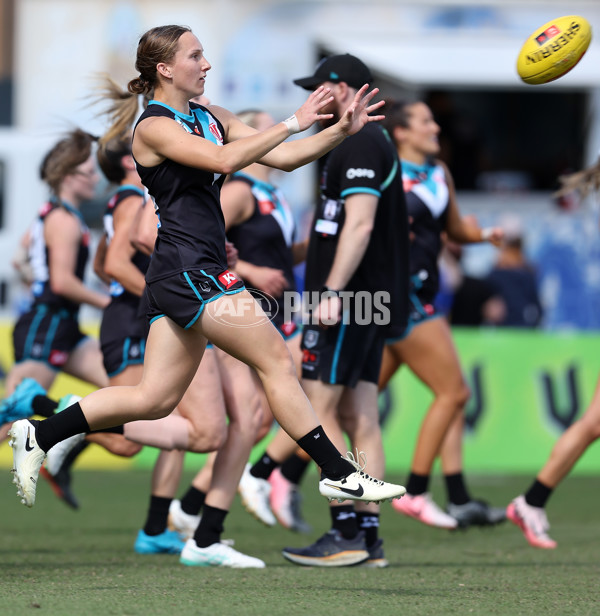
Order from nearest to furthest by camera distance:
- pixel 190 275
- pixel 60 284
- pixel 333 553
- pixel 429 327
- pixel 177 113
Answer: pixel 190 275, pixel 177 113, pixel 333 553, pixel 60 284, pixel 429 327

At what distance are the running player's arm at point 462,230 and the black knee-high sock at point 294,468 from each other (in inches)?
66.6

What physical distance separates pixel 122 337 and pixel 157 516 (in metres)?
0.95

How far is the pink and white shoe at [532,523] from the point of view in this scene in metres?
6.57

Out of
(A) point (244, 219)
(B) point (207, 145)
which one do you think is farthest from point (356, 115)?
(A) point (244, 219)

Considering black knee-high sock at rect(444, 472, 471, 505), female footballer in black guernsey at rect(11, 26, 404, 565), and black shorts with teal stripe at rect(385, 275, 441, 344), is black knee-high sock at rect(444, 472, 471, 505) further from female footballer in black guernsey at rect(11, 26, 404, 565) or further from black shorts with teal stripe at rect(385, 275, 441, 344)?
female footballer in black guernsey at rect(11, 26, 404, 565)

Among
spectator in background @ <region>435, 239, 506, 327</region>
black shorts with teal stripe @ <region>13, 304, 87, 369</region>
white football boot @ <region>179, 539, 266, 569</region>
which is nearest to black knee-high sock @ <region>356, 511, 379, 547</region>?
white football boot @ <region>179, 539, 266, 569</region>

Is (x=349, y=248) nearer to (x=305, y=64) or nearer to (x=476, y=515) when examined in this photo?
(x=476, y=515)

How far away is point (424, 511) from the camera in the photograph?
7250mm

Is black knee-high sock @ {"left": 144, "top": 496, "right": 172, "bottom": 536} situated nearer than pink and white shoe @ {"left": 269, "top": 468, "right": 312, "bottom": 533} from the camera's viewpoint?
Yes

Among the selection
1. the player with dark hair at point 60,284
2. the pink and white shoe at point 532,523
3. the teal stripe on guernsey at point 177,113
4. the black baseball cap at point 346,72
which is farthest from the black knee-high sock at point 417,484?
the teal stripe on guernsey at point 177,113

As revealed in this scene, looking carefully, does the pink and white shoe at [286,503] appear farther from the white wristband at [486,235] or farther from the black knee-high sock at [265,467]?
the white wristband at [486,235]

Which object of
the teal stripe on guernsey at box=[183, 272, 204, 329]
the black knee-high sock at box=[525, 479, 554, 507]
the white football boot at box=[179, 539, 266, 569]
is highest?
the teal stripe on guernsey at box=[183, 272, 204, 329]

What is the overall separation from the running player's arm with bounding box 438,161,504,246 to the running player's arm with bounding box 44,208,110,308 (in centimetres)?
217

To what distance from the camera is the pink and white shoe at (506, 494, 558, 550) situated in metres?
6.57
